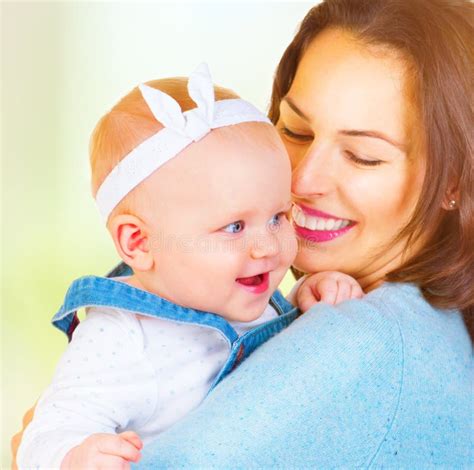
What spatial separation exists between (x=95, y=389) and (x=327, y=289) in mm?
648

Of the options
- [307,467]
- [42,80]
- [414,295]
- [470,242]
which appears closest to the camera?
[307,467]

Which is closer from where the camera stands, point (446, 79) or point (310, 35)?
point (446, 79)

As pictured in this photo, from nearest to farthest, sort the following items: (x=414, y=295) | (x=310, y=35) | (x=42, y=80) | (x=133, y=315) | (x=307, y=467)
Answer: (x=307, y=467)
(x=133, y=315)
(x=414, y=295)
(x=310, y=35)
(x=42, y=80)

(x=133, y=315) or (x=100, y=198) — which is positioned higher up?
(x=100, y=198)

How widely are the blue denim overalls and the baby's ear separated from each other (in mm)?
56

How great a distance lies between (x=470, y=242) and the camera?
206 centimetres

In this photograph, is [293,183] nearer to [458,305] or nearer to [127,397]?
[458,305]

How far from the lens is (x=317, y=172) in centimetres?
209

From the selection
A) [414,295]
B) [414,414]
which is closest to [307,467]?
[414,414]

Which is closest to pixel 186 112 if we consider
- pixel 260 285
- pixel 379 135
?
pixel 260 285

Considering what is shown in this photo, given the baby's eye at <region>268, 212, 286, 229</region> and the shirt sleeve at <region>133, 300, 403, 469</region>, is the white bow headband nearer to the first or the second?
the baby's eye at <region>268, 212, 286, 229</region>

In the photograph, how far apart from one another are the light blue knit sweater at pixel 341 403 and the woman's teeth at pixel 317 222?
324 millimetres

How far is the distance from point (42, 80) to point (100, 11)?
19.3 inches

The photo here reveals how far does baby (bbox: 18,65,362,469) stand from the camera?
5.51 feet
